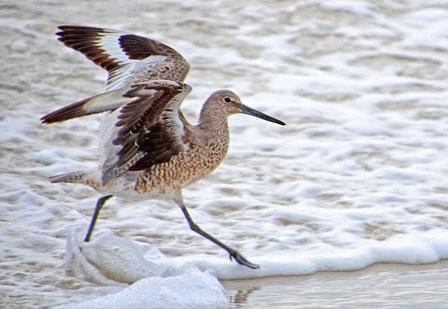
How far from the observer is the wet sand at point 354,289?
16.5 ft

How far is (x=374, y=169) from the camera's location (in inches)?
269

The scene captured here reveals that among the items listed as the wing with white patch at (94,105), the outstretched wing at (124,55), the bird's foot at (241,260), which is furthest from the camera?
the outstretched wing at (124,55)

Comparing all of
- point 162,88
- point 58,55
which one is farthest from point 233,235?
point 58,55

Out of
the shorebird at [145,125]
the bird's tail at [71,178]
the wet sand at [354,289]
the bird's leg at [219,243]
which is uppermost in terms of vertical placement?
the shorebird at [145,125]

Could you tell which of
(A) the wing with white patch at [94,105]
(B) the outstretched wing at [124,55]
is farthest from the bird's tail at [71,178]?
(B) the outstretched wing at [124,55]

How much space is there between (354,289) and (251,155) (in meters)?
2.03

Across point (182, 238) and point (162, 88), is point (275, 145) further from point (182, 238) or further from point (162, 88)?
point (162, 88)

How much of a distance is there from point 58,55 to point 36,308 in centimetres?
405

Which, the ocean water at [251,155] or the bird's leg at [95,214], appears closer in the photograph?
the ocean water at [251,155]

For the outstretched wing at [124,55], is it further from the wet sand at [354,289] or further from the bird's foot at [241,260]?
the wet sand at [354,289]

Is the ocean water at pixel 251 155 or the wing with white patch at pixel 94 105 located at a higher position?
the wing with white patch at pixel 94 105

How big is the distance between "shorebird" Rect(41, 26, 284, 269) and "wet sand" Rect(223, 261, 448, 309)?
8.5 inches

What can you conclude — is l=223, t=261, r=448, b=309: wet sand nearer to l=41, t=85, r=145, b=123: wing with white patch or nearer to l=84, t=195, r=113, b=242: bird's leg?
l=84, t=195, r=113, b=242: bird's leg

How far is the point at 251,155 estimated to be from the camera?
23.2 ft
